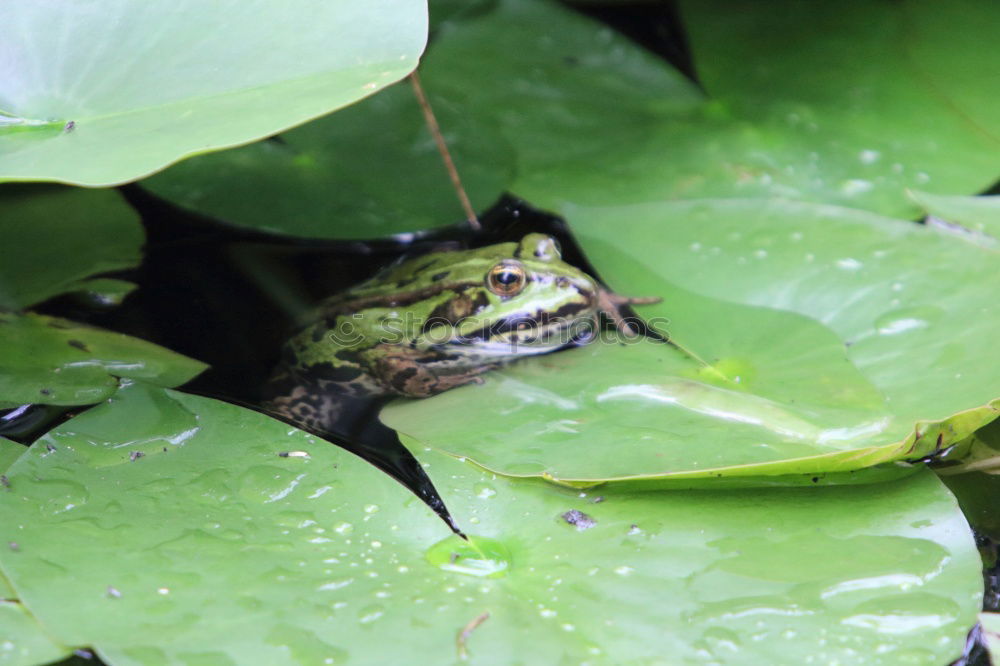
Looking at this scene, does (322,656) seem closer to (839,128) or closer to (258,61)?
(258,61)

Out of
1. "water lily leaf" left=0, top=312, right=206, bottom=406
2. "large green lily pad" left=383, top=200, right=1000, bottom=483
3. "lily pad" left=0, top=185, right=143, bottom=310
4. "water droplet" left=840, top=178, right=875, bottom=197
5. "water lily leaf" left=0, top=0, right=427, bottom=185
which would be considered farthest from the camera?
"water droplet" left=840, top=178, right=875, bottom=197

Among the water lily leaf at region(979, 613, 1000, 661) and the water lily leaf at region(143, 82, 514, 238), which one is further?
the water lily leaf at region(143, 82, 514, 238)

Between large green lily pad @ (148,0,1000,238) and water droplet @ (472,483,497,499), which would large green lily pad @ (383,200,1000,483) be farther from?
large green lily pad @ (148,0,1000,238)

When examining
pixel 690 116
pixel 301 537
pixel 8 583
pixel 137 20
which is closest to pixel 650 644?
pixel 301 537

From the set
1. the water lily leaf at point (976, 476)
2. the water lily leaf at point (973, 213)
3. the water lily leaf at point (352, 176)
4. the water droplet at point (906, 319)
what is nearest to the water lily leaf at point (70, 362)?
the water lily leaf at point (352, 176)

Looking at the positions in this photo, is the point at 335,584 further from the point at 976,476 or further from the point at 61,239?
the point at 61,239

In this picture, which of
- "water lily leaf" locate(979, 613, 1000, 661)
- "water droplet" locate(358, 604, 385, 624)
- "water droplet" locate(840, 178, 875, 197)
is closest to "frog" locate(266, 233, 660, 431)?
"water droplet" locate(840, 178, 875, 197)
